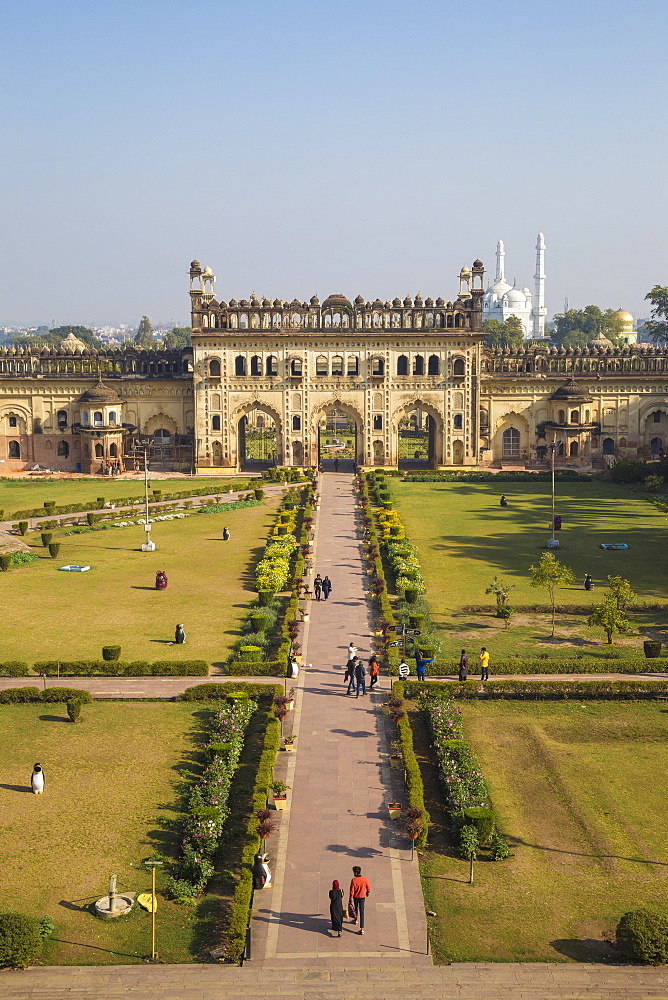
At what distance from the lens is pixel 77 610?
41.5 metres

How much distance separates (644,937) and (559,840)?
14.8 ft

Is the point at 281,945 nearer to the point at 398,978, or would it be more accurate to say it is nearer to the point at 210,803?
the point at 398,978

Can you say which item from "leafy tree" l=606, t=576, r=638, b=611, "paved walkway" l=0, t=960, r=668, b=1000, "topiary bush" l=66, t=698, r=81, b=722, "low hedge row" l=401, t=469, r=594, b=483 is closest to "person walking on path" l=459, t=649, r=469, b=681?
"leafy tree" l=606, t=576, r=638, b=611

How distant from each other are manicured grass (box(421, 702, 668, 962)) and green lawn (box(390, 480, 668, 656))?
661cm

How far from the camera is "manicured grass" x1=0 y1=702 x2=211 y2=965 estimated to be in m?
19.5

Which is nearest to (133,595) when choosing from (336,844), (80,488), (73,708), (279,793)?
(73,708)

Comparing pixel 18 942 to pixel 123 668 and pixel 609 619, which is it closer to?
pixel 123 668

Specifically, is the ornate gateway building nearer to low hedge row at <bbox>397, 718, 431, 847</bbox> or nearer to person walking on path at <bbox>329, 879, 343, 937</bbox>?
low hedge row at <bbox>397, 718, 431, 847</bbox>

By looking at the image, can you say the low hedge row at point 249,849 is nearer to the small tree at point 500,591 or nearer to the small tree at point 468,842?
the small tree at point 468,842

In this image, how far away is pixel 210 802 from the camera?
23656 millimetres

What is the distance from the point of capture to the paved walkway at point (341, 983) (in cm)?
1753

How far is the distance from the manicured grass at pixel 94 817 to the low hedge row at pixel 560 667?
7933 mm

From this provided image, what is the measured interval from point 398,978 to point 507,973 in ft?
6.10

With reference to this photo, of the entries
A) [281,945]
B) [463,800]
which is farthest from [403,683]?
[281,945]
